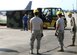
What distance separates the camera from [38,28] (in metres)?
14.1

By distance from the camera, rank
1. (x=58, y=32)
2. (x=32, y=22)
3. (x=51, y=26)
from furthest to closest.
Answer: (x=51, y=26) < (x=58, y=32) < (x=32, y=22)

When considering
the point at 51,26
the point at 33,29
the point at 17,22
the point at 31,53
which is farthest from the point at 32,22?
the point at 17,22

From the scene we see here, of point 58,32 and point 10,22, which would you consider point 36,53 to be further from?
point 10,22

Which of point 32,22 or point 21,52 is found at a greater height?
point 32,22

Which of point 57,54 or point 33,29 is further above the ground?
point 33,29

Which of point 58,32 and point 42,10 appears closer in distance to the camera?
point 58,32

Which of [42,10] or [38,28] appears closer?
[38,28]

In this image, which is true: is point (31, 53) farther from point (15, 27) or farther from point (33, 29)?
point (15, 27)

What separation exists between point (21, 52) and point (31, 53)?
76 cm

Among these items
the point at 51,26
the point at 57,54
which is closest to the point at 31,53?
the point at 57,54

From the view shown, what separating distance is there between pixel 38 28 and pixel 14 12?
25.0 metres

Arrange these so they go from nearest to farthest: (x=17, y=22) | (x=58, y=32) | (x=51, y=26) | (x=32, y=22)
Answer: (x=32, y=22) → (x=58, y=32) → (x=51, y=26) → (x=17, y=22)

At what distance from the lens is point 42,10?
37.7m

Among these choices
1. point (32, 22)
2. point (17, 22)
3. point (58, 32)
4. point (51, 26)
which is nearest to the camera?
point (32, 22)
